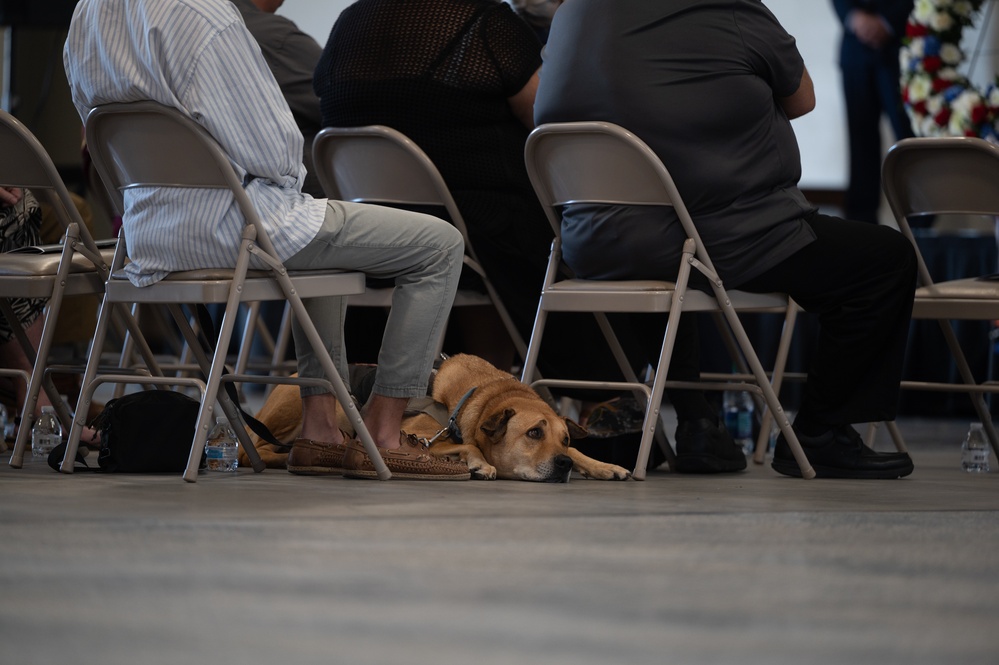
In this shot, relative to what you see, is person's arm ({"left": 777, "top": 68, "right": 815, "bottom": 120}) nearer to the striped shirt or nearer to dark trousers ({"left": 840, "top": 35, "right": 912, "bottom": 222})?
the striped shirt

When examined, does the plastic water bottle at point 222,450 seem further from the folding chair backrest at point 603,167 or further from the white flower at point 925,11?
the white flower at point 925,11

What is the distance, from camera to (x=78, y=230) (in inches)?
109

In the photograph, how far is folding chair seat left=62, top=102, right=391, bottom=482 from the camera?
8.07 ft

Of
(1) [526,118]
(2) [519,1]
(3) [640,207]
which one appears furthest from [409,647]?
(2) [519,1]

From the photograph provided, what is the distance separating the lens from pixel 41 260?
9.25ft

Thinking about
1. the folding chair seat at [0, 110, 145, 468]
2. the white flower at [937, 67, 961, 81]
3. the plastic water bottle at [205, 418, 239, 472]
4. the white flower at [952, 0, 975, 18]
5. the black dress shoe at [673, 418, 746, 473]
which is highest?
the white flower at [952, 0, 975, 18]

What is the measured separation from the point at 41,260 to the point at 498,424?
1039mm

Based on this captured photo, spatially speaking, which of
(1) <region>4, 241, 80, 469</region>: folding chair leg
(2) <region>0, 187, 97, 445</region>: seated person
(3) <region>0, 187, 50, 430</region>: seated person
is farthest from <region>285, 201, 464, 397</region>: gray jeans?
(3) <region>0, 187, 50, 430</region>: seated person

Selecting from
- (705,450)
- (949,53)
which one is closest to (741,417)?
(705,450)

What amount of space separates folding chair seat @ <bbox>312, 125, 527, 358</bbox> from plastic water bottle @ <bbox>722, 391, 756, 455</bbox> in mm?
866

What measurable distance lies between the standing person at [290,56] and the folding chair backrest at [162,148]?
122cm

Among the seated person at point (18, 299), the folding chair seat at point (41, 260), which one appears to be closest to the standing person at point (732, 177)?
the folding chair seat at point (41, 260)

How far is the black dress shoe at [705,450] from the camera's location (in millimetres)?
3066

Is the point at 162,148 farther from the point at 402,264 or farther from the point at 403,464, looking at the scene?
the point at 403,464
